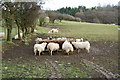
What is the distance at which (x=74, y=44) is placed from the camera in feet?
35.7

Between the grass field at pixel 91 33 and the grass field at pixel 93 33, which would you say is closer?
the grass field at pixel 93 33

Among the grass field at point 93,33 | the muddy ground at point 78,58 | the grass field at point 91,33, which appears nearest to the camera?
the muddy ground at point 78,58

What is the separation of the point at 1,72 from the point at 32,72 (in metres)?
1.22

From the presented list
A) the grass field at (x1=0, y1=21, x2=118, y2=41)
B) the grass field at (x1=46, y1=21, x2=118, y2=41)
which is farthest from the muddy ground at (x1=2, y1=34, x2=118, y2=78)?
the grass field at (x1=46, y1=21, x2=118, y2=41)

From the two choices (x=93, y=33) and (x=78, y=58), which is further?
(x=93, y=33)

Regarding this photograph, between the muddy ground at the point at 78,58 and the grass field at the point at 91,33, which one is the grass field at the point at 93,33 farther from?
the muddy ground at the point at 78,58

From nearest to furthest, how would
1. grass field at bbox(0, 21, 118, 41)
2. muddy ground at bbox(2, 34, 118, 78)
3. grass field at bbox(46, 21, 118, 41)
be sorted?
muddy ground at bbox(2, 34, 118, 78)
grass field at bbox(46, 21, 118, 41)
grass field at bbox(0, 21, 118, 41)

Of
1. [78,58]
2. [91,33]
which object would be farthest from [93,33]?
[78,58]

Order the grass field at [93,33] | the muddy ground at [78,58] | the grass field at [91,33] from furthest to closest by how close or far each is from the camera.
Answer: the grass field at [91,33]
the grass field at [93,33]
the muddy ground at [78,58]

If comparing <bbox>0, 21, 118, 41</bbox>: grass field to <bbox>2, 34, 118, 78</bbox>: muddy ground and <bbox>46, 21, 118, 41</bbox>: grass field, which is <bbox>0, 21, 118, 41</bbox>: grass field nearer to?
<bbox>46, 21, 118, 41</bbox>: grass field

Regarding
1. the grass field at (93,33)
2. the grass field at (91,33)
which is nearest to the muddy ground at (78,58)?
the grass field at (91,33)

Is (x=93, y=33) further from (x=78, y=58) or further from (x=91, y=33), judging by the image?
(x=78, y=58)

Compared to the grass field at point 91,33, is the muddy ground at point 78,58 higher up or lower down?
lower down

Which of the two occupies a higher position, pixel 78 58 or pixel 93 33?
pixel 93 33
